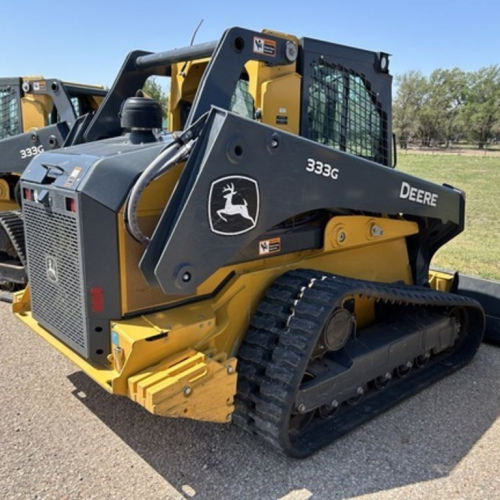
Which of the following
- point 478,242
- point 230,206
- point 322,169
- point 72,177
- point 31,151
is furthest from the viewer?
point 478,242

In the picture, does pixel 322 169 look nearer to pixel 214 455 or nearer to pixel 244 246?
pixel 244 246

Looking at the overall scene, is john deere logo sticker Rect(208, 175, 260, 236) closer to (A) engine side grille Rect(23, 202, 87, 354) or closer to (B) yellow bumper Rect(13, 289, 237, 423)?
(B) yellow bumper Rect(13, 289, 237, 423)

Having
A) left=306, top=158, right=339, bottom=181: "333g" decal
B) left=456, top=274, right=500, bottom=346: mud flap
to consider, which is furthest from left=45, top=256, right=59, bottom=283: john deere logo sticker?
left=456, top=274, right=500, bottom=346: mud flap

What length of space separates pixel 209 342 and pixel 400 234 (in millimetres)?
2029

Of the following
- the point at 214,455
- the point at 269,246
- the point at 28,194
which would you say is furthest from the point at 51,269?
the point at 214,455

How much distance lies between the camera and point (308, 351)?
121 inches

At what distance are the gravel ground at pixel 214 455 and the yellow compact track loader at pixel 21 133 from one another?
231cm

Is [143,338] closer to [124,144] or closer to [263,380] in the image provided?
[263,380]

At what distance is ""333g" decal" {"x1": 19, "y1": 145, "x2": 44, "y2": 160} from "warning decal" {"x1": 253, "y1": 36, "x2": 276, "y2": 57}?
4.02 m

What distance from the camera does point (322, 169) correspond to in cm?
320

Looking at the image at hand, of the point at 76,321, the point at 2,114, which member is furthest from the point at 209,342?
the point at 2,114

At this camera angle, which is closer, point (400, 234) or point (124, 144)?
point (124, 144)

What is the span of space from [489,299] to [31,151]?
17.9 ft

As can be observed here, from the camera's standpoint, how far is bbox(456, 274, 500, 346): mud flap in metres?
5.06
